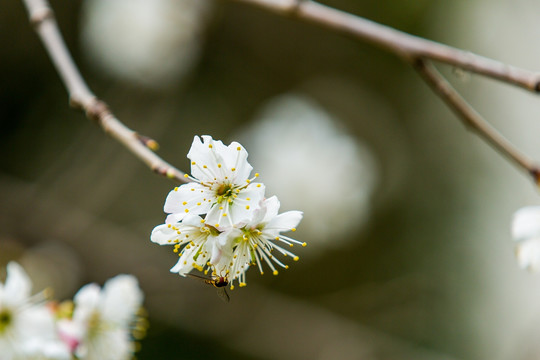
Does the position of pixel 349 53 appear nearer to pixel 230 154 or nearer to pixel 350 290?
pixel 350 290

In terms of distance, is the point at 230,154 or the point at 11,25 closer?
the point at 230,154

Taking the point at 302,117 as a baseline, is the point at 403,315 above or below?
below

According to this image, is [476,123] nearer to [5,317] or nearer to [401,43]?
[401,43]

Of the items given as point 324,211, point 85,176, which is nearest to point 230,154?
point 324,211

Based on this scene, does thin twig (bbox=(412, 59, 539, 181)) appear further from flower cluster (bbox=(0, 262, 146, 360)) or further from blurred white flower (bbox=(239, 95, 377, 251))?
blurred white flower (bbox=(239, 95, 377, 251))

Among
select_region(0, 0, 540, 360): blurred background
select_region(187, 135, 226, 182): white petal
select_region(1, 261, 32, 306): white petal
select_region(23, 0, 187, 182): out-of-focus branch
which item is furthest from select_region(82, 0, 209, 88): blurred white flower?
select_region(187, 135, 226, 182): white petal
